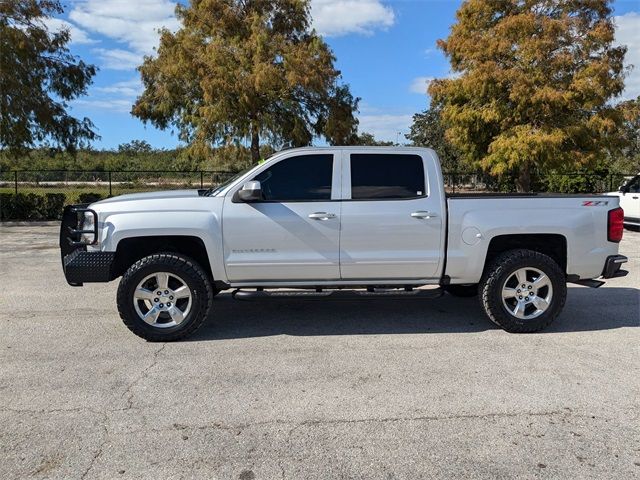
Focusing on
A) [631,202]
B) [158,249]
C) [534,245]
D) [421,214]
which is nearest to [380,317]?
[421,214]

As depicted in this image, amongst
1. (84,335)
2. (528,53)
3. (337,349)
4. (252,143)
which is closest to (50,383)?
(84,335)

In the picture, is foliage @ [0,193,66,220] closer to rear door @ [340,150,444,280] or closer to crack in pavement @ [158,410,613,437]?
rear door @ [340,150,444,280]

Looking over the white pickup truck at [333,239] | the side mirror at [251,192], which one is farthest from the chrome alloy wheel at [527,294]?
the side mirror at [251,192]

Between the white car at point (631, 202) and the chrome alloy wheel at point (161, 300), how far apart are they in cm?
1311

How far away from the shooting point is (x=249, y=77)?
18.3 m

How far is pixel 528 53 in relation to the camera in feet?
60.5

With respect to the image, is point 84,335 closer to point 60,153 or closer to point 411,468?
point 411,468

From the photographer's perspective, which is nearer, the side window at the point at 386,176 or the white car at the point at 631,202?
the side window at the point at 386,176

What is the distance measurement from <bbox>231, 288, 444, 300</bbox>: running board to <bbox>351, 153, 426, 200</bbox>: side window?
105 cm

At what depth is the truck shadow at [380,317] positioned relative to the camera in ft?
19.5

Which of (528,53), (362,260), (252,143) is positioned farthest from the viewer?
(252,143)

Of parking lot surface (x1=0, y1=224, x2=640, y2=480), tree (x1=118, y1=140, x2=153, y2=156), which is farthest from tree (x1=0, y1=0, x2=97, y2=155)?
tree (x1=118, y1=140, x2=153, y2=156)

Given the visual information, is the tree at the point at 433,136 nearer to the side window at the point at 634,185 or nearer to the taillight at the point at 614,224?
the side window at the point at 634,185

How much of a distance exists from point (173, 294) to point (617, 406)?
3945 millimetres
